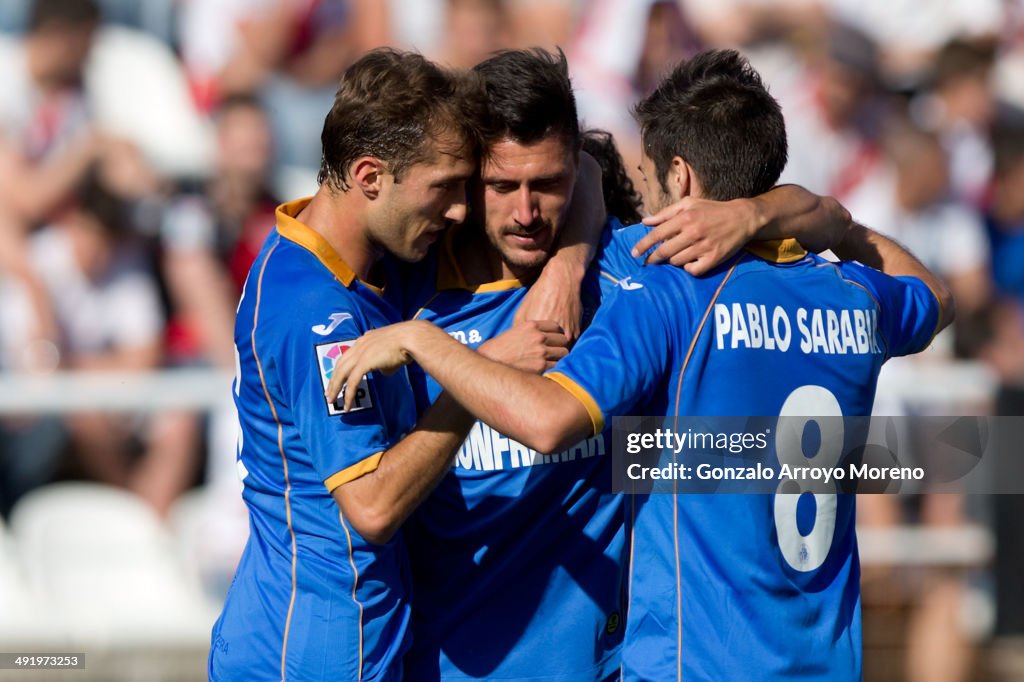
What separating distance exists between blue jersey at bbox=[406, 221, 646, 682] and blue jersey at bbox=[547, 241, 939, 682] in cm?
32

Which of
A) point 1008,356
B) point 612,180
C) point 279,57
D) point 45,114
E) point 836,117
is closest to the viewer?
point 612,180

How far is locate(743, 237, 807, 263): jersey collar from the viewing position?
2.92 metres

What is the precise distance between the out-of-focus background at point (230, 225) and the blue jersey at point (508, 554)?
3.30 metres

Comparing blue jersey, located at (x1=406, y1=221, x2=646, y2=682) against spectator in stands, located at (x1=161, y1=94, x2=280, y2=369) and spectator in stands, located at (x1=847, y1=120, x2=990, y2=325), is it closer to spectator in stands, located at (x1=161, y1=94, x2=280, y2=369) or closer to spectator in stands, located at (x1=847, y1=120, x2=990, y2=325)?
spectator in stands, located at (x1=161, y1=94, x2=280, y2=369)

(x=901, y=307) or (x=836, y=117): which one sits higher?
(x=836, y=117)

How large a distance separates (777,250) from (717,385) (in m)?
0.39

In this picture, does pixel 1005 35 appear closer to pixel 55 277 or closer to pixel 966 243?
pixel 966 243

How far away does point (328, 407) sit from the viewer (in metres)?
2.83

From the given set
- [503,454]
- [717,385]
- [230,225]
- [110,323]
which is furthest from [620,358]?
[110,323]

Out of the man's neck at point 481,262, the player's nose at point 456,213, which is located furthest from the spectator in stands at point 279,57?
the player's nose at point 456,213

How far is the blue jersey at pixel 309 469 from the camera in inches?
112

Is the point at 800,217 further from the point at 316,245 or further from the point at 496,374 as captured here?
the point at 316,245

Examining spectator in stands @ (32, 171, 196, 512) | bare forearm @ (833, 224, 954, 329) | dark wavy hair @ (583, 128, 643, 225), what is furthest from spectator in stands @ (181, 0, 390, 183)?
bare forearm @ (833, 224, 954, 329)

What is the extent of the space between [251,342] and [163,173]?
413 centimetres
